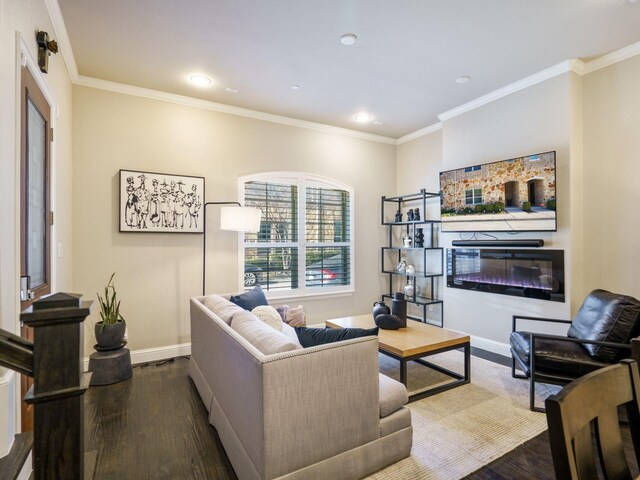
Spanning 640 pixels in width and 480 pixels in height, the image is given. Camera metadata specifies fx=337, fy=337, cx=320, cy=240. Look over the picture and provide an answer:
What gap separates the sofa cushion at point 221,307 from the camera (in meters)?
2.52

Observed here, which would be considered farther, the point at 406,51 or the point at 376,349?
the point at 406,51

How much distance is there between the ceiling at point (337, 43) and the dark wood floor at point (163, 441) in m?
3.08

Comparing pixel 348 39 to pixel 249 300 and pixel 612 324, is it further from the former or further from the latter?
pixel 612 324

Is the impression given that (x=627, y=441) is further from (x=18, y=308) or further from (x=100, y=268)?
(x=100, y=268)

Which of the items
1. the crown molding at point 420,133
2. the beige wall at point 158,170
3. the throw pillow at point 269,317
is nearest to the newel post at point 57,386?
the throw pillow at point 269,317

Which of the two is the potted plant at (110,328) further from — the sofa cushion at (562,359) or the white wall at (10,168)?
the sofa cushion at (562,359)

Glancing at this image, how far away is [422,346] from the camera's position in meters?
2.79

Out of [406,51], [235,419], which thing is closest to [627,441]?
[235,419]

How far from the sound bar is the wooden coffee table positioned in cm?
130

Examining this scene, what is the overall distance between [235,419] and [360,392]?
0.74 m

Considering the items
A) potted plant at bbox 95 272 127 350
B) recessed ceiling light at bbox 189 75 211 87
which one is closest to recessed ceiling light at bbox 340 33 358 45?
recessed ceiling light at bbox 189 75 211 87

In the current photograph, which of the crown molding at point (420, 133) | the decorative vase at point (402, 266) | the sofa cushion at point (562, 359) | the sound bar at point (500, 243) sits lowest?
the sofa cushion at point (562, 359)

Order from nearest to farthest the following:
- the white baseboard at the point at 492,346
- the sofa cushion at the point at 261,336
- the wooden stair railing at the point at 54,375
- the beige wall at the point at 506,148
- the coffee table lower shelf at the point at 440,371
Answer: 1. the wooden stair railing at the point at 54,375
2. the sofa cushion at the point at 261,336
3. the coffee table lower shelf at the point at 440,371
4. the beige wall at the point at 506,148
5. the white baseboard at the point at 492,346

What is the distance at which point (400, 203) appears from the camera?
5.62 metres
